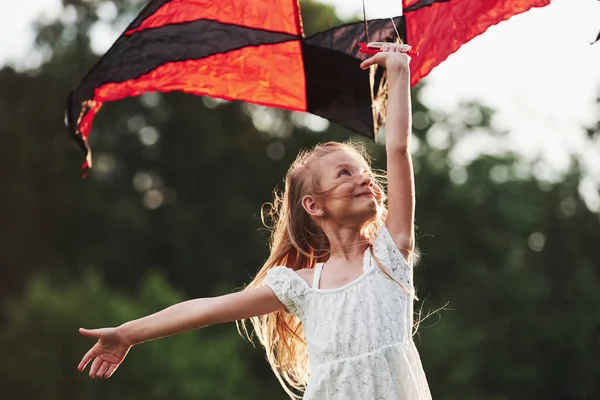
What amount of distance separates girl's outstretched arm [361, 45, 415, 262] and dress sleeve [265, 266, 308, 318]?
34 cm

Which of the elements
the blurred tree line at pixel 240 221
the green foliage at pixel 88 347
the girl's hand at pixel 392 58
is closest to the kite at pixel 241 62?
the girl's hand at pixel 392 58

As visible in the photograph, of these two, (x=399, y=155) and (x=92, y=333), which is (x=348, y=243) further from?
(x=92, y=333)

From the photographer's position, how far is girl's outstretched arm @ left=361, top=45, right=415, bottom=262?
3156mm

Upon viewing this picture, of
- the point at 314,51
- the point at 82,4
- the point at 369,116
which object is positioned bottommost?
the point at 369,116

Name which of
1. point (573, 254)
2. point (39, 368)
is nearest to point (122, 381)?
point (39, 368)

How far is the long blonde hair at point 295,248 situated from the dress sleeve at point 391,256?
16 cm

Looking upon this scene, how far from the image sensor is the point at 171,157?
23.8 m

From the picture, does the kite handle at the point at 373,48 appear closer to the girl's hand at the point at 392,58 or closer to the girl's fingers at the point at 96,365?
the girl's hand at the point at 392,58

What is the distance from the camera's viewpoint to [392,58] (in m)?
3.24

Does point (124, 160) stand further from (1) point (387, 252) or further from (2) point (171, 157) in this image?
(1) point (387, 252)

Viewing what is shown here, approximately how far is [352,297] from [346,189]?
13.9 inches

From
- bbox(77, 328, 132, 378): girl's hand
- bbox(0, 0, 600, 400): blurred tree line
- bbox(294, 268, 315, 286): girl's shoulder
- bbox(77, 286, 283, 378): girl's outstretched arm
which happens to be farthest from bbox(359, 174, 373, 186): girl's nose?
bbox(0, 0, 600, 400): blurred tree line

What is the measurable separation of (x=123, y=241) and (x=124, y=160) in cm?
199

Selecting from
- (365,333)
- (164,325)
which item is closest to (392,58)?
(365,333)
